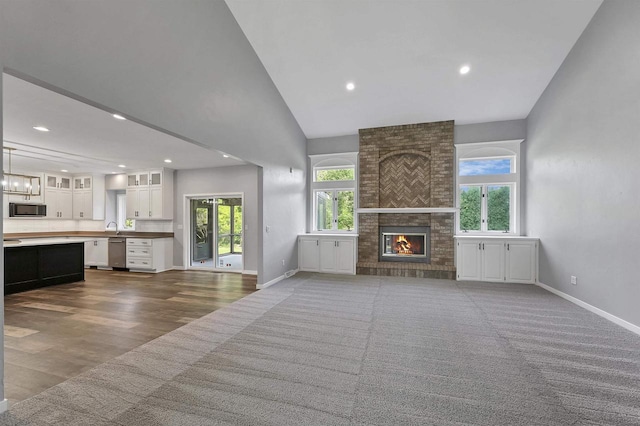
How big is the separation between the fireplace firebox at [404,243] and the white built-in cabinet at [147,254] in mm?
5681

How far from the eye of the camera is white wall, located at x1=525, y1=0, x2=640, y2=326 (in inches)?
131

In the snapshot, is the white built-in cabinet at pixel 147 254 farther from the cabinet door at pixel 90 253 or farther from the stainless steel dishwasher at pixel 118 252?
the cabinet door at pixel 90 253

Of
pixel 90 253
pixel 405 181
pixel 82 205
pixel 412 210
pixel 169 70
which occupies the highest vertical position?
pixel 169 70

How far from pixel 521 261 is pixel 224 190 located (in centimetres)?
697

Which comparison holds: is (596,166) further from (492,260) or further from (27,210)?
(27,210)

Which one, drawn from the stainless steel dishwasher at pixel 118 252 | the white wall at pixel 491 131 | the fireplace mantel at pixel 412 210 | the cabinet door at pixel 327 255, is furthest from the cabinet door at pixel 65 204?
the white wall at pixel 491 131

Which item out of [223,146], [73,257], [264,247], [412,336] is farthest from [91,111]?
[412,336]

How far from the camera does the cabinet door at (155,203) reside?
23.9 ft

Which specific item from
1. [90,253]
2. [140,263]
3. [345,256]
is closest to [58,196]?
[90,253]

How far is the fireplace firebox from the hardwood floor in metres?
3.28

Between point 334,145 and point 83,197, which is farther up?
point 334,145

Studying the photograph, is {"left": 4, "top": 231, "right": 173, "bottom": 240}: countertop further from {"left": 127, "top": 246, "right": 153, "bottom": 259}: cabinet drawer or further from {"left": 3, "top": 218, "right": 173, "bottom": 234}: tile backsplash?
{"left": 127, "top": 246, "right": 153, "bottom": 259}: cabinet drawer

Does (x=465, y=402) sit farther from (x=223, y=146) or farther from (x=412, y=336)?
(x=223, y=146)

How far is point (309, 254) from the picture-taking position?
22.9 ft
